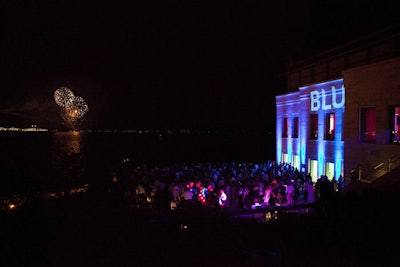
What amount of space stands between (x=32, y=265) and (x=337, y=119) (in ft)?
55.9

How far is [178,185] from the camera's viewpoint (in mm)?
16734

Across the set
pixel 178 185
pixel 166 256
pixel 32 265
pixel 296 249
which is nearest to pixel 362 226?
pixel 296 249

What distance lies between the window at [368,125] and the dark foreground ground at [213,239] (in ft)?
25.4

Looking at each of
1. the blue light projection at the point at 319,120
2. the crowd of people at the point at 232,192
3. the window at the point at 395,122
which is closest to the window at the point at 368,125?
the window at the point at 395,122

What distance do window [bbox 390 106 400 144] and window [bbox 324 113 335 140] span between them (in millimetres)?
6155

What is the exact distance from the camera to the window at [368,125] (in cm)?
1686

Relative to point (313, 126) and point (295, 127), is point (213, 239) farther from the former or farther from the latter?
point (295, 127)

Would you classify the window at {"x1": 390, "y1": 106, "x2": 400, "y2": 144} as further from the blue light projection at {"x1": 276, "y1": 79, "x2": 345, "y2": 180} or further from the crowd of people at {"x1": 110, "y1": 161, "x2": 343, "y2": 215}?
the blue light projection at {"x1": 276, "y1": 79, "x2": 345, "y2": 180}

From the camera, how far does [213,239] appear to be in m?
8.89

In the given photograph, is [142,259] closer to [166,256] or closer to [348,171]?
[166,256]

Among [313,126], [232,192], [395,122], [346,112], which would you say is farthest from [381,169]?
[313,126]

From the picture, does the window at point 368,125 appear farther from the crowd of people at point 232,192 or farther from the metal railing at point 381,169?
Result: the crowd of people at point 232,192

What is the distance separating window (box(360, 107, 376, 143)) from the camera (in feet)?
55.3

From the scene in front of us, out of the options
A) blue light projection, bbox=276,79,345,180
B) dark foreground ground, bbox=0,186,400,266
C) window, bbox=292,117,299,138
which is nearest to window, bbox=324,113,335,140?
blue light projection, bbox=276,79,345,180
